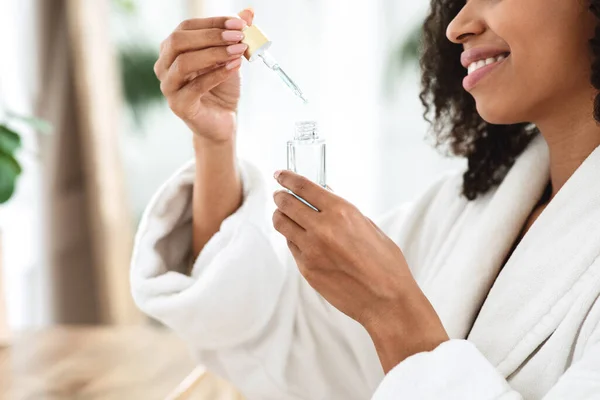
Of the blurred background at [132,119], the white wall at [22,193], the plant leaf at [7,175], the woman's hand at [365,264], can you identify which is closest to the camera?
the woman's hand at [365,264]

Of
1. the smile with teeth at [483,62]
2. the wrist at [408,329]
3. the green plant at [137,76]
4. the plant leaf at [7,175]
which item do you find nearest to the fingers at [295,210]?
the wrist at [408,329]

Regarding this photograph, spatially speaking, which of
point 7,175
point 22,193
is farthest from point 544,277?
point 22,193

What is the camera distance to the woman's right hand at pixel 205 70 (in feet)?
2.82

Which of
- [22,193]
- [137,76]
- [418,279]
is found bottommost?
[418,279]

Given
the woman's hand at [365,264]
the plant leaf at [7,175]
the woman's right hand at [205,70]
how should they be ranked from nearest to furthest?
the woman's hand at [365,264] < the woman's right hand at [205,70] < the plant leaf at [7,175]

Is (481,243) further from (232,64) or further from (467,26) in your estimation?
(232,64)

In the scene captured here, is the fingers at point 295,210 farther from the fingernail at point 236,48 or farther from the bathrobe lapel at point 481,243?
the bathrobe lapel at point 481,243

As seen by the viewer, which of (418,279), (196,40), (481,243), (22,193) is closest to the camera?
(196,40)

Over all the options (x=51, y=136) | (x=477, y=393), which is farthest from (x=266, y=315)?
(x=51, y=136)

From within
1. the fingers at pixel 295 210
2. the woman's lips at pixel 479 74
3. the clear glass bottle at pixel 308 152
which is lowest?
the fingers at pixel 295 210

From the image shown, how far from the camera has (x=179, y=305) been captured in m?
1.02

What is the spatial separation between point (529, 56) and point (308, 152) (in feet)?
0.97

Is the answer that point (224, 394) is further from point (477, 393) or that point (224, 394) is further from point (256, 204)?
point (477, 393)

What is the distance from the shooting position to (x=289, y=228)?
78cm
